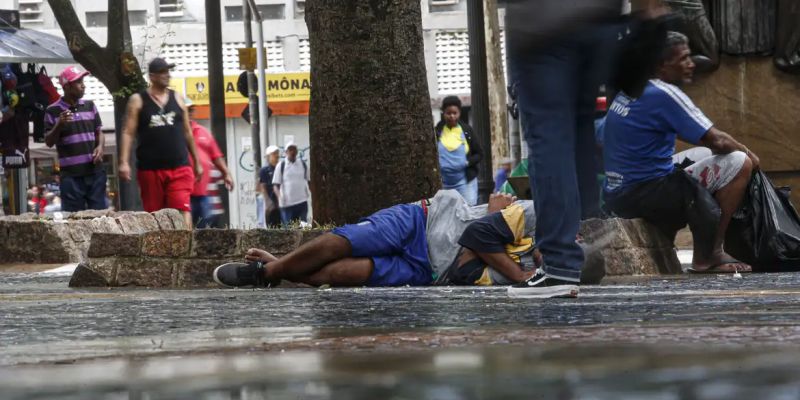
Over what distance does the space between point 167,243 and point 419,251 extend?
66.6 inches

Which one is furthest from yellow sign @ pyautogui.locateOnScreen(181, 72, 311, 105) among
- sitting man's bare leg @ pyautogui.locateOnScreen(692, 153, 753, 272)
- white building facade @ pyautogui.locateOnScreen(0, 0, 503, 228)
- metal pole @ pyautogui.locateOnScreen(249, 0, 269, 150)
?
sitting man's bare leg @ pyautogui.locateOnScreen(692, 153, 753, 272)

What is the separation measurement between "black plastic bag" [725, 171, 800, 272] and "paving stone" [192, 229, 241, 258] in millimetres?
2872

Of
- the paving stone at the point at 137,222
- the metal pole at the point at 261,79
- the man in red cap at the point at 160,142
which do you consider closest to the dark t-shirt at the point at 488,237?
the man in red cap at the point at 160,142

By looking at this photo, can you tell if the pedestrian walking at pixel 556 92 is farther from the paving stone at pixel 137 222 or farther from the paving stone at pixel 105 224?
the paving stone at pixel 105 224

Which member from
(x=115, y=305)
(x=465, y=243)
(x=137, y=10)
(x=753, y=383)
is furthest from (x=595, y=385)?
(x=137, y=10)

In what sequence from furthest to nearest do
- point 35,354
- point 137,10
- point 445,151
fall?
1. point 137,10
2. point 445,151
3. point 35,354

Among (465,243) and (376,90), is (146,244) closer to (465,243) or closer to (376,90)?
(376,90)

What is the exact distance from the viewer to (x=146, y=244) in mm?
9266

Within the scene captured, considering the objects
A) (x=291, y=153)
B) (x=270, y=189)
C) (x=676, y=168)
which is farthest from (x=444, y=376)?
(x=270, y=189)

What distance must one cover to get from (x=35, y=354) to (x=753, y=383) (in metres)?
1.79

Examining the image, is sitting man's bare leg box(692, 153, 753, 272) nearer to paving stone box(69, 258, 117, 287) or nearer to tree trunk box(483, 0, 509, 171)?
paving stone box(69, 258, 117, 287)

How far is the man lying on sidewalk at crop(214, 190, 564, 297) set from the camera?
8008mm

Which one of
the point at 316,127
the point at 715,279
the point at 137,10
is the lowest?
the point at 715,279

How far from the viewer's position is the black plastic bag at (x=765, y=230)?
941cm
